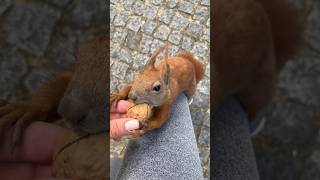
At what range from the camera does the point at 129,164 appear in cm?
60

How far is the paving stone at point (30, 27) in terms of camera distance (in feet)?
3.08

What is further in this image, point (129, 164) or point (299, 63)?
point (299, 63)

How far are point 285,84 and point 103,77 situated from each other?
581 millimetres

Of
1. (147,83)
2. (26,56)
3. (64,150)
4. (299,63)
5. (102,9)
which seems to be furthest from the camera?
(299,63)

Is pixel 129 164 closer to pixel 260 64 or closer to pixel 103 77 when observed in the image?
pixel 103 77

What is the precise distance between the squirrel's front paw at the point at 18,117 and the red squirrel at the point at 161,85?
0.16 m

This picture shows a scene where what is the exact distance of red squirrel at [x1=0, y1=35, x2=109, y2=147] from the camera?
24.6 inches

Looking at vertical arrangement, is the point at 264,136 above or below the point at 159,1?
below

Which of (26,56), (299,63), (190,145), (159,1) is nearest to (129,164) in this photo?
(190,145)

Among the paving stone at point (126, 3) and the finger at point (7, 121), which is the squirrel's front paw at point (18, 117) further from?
the paving stone at point (126, 3)

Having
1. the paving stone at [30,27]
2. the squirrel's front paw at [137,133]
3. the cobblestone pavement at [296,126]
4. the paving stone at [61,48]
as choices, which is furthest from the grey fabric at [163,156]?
the cobblestone pavement at [296,126]

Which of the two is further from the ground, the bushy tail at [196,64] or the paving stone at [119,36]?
the paving stone at [119,36]

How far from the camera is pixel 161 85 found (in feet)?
1.89

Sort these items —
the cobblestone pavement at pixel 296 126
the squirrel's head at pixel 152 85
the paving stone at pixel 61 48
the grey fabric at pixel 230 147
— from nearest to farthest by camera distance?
the squirrel's head at pixel 152 85 < the grey fabric at pixel 230 147 < the paving stone at pixel 61 48 < the cobblestone pavement at pixel 296 126
